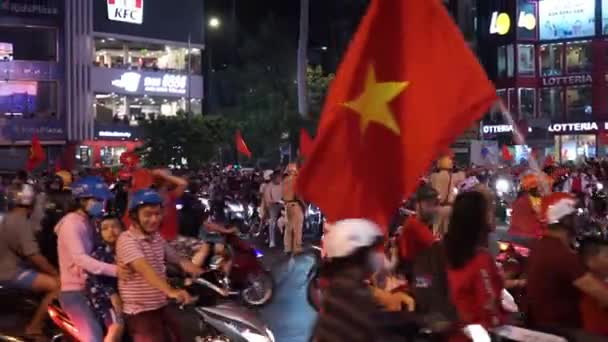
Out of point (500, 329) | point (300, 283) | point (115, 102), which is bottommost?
point (300, 283)

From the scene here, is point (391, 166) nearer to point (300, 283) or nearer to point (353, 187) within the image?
point (353, 187)

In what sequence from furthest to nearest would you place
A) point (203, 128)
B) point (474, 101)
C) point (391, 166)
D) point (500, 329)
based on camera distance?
point (203, 128)
point (391, 166)
point (474, 101)
point (500, 329)

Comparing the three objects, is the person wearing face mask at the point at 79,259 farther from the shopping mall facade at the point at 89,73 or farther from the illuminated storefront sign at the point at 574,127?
the illuminated storefront sign at the point at 574,127

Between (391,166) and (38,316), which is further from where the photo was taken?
(38,316)

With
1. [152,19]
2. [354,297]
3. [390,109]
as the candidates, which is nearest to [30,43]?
[152,19]

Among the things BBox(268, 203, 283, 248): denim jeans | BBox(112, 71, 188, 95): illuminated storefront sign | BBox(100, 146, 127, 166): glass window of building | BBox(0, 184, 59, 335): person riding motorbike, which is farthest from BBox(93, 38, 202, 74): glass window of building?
BBox(0, 184, 59, 335): person riding motorbike

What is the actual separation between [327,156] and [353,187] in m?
0.28

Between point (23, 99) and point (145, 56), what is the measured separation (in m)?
9.23

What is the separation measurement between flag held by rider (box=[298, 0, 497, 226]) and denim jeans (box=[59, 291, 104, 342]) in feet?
6.34

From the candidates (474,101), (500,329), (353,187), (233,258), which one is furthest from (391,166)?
(233,258)

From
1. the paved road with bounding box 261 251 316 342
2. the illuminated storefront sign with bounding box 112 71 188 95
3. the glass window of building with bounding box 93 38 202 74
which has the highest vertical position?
the glass window of building with bounding box 93 38 202 74

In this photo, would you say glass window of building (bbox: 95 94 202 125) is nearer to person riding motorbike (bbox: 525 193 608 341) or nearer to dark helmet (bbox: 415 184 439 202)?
dark helmet (bbox: 415 184 439 202)

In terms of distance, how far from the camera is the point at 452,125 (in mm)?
6055

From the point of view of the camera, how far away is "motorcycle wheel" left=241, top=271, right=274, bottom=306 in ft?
45.0
